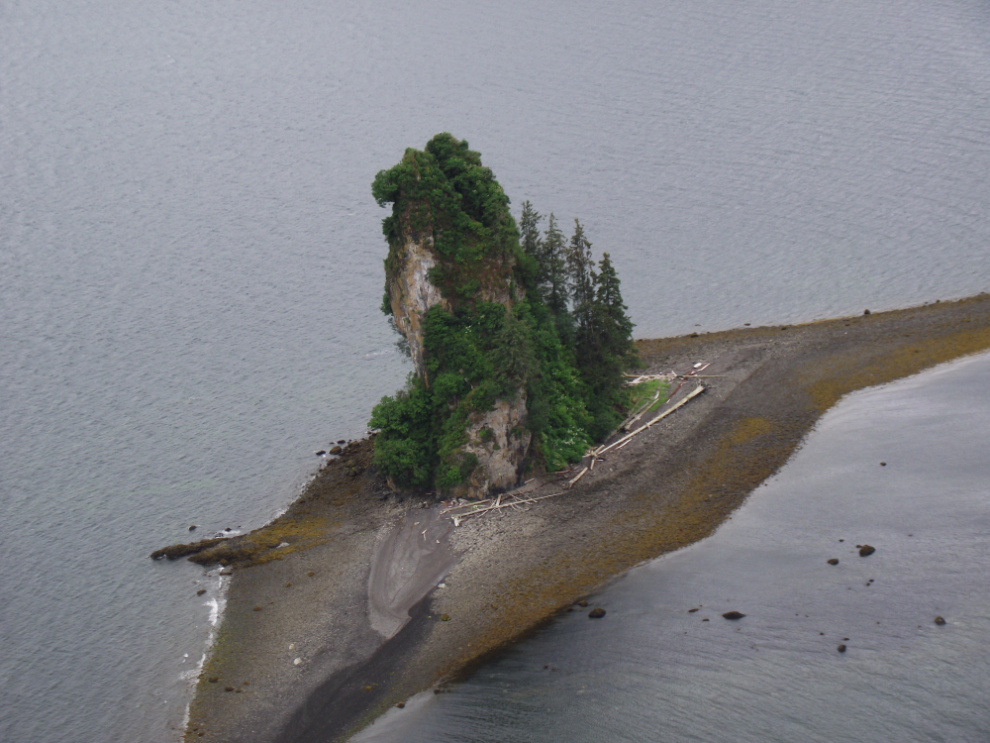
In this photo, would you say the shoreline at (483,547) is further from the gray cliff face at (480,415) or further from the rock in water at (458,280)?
the rock in water at (458,280)

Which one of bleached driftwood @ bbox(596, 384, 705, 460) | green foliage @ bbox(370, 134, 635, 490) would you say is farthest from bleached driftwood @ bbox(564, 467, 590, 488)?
bleached driftwood @ bbox(596, 384, 705, 460)

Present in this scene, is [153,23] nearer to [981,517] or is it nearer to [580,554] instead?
[580,554]

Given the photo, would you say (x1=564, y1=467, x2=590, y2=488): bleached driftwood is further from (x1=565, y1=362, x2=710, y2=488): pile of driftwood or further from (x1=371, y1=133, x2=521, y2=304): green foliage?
(x1=371, y1=133, x2=521, y2=304): green foliage

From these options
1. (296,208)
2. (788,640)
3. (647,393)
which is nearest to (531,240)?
(647,393)

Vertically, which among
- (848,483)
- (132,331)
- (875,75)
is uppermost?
(875,75)

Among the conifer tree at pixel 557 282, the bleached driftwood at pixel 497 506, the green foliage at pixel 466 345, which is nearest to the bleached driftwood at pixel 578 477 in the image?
the green foliage at pixel 466 345

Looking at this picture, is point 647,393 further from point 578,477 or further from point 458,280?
point 458,280

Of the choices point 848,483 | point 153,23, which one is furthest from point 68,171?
point 848,483
